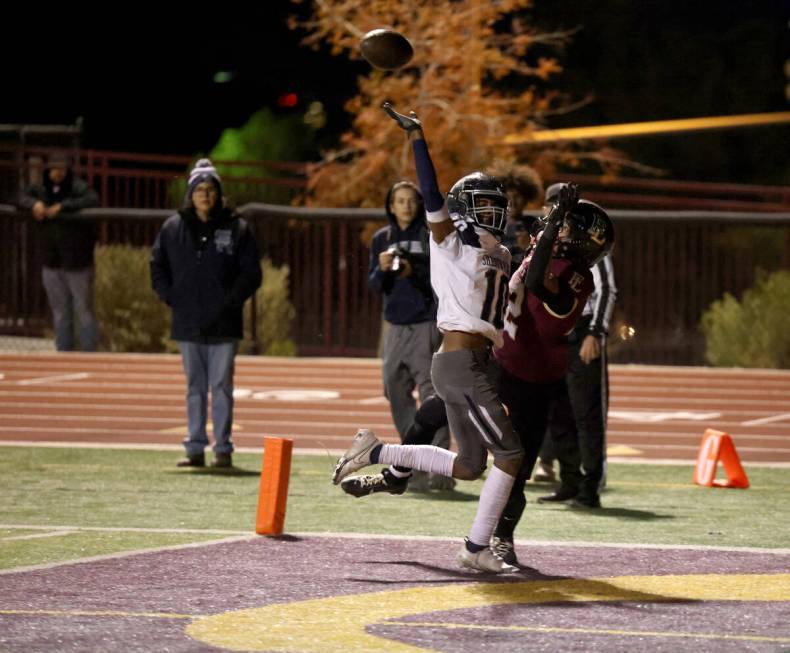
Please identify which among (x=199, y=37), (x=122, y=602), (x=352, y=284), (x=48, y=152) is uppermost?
(x=199, y=37)

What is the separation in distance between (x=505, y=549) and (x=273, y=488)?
1.51m

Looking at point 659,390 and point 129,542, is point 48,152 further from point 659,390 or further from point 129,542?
point 129,542

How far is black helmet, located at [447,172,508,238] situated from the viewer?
28.5 ft

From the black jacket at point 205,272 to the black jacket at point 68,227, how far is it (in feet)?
27.2

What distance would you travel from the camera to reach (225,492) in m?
12.0

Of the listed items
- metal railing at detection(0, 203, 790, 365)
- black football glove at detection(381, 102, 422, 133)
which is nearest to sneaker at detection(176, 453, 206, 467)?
black football glove at detection(381, 102, 422, 133)

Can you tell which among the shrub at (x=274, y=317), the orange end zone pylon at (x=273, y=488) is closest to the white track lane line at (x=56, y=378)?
the shrub at (x=274, y=317)

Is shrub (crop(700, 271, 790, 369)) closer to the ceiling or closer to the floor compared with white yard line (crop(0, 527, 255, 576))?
closer to the ceiling

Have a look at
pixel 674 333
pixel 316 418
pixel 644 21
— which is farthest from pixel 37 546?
pixel 644 21

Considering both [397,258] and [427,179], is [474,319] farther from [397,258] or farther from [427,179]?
[397,258]

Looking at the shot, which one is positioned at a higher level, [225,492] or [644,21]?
[644,21]

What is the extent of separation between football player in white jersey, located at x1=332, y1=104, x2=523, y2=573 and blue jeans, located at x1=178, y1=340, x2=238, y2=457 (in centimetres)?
470

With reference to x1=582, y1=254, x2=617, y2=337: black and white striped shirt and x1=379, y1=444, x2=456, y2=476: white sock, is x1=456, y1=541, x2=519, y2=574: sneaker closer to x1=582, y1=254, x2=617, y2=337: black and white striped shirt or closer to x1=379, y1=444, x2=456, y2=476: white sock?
x1=379, y1=444, x2=456, y2=476: white sock

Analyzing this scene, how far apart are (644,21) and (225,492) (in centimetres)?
3026
